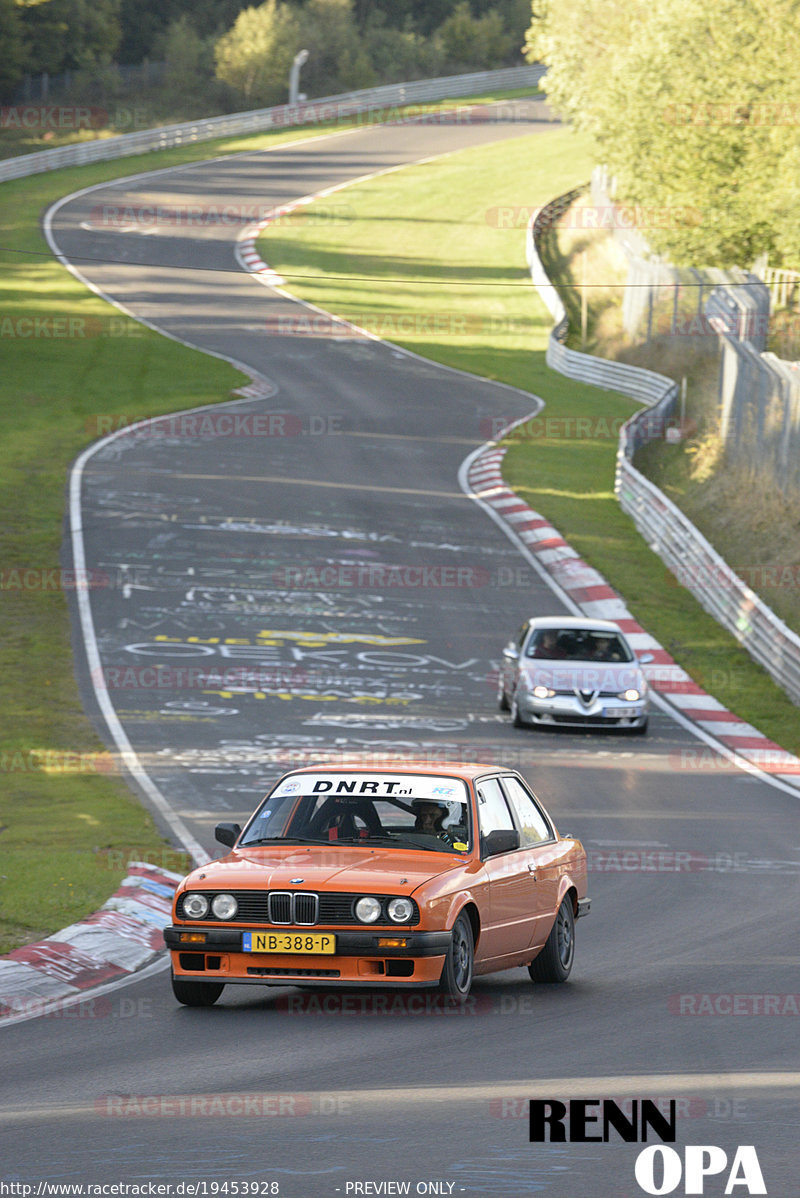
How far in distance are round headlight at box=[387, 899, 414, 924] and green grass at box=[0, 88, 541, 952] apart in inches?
111

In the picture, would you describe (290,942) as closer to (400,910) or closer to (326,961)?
(326,961)

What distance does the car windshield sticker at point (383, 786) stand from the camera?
10.2 meters

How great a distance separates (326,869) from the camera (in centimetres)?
947

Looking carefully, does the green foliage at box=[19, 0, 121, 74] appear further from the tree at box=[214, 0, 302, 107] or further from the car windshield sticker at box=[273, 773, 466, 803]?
the car windshield sticker at box=[273, 773, 466, 803]

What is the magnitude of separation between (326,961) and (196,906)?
2.56ft

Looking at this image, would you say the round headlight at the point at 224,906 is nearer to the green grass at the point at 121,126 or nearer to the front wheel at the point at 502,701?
the front wheel at the point at 502,701

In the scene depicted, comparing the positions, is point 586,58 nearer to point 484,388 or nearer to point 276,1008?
point 484,388

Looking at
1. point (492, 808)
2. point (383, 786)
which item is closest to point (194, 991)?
point (383, 786)

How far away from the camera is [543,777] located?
60.5 feet

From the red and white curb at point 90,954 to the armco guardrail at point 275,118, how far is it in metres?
68.6

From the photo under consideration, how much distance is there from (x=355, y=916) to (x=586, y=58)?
68.1 meters

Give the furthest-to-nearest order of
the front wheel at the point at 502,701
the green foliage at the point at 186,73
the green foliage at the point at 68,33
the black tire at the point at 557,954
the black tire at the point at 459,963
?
the green foliage at the point at 186,73 → the green foliage at the point at 68,33 → the front wheel at the point at 502,701 → the black tire at the point at 557,954 → the black tire at the point at 459,963

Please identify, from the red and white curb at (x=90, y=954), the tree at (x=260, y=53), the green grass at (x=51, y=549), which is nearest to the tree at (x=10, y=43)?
the green grass at (x=51, y=549)

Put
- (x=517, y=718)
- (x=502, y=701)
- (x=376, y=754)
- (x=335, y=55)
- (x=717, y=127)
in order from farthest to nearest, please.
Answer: (x=335, y=55)
(x=717, y=127)
(x=502, y=701)
(x=517, y=718)
(x=376, y=754)
